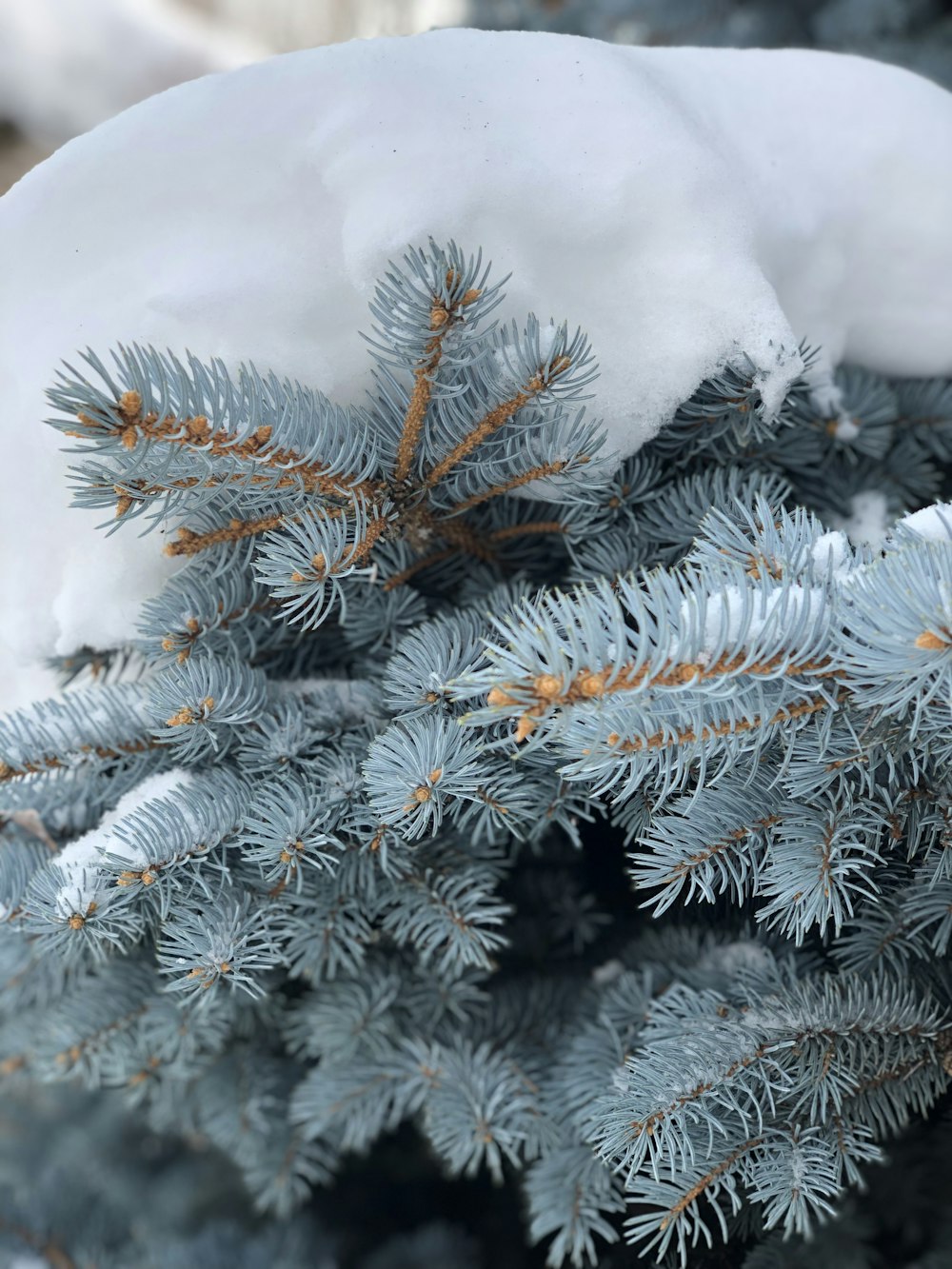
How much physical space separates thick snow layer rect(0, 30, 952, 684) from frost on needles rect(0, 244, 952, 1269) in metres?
0.03

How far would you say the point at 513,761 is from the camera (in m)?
0.47

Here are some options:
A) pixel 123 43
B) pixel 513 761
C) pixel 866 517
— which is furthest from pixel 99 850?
pixel 123 43

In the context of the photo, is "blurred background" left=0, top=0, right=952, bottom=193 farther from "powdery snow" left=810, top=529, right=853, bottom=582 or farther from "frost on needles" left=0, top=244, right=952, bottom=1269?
"powdery snow" left=810, top=529, right=853, bottom=582

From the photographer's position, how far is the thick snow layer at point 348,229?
473 mm

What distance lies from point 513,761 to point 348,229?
0.30 metres

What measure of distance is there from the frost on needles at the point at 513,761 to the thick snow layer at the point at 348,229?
0.10 ft

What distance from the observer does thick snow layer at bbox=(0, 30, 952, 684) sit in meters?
0.47

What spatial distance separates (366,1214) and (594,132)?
0.95 metres

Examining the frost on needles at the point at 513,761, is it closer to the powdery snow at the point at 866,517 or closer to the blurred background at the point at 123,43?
the powdery snow at the point at 866,517

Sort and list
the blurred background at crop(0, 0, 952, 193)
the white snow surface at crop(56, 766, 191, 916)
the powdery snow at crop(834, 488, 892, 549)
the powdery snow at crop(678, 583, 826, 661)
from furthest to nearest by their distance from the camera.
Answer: the blurred background at crop(0, 0, 952, 193) < the powdery snow at crop(834, 488, 892, 549) < the white snow surface at crop(56, 766, 191, 916) < the powdery snow at crop(678, 583, 826, 661)

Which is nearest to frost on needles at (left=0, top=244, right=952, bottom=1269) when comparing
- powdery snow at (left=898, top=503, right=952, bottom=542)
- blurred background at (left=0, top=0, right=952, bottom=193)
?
powdery snow at (left=898, top=503, right=952, bottom=542)

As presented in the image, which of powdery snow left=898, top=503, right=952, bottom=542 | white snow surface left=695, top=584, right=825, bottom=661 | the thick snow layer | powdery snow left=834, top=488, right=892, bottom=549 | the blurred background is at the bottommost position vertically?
powdery snow left=834, top=488, right=892, bottom=549

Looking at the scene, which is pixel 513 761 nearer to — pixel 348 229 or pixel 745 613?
pixel 745 613

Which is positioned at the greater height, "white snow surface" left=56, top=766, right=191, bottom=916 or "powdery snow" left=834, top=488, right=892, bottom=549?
"white snow surface" left=56, top=766, right=191, bottom=916
